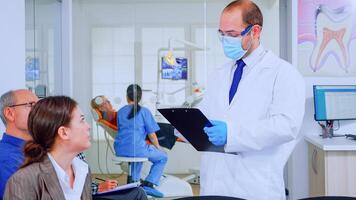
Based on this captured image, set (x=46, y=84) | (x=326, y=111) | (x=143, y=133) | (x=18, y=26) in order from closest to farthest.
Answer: (x=18, y=26) < (x=326, y=111) < (x=46, y=84) < (x=143, y=133)

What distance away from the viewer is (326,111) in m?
3.68

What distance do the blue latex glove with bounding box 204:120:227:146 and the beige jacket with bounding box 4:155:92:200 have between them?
572 millimetres

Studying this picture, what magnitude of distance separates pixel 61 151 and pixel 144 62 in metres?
2.88

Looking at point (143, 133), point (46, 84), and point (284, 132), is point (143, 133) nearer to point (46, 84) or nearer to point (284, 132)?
point (46, 84)

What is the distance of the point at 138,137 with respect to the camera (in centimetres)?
434

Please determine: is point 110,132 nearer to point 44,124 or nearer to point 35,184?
point 44,124

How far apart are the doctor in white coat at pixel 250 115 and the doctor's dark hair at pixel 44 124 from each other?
539 mm

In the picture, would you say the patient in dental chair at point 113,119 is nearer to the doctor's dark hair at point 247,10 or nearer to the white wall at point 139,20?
the white wall at point 139,20

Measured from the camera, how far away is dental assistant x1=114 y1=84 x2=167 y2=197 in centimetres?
434

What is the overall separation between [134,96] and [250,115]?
2.74 metres

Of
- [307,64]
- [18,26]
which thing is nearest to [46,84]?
[18,26]

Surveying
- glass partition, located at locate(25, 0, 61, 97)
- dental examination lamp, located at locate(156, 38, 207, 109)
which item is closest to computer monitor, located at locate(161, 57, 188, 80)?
dental examination lamp, located at locate(156, 38, 207, 109)

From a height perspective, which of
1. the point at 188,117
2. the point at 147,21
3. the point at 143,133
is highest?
the point at 147,21

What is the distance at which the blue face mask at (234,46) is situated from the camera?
1824 mm
